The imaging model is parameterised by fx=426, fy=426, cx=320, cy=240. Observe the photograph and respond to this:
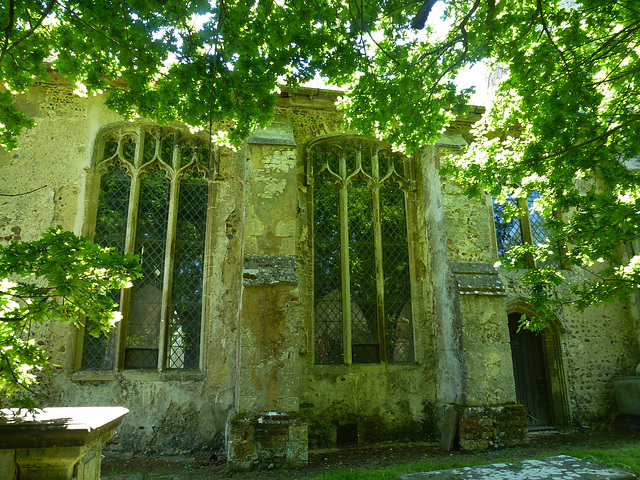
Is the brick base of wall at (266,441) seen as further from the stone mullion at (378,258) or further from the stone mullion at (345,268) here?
the stone mullion at (378,258)

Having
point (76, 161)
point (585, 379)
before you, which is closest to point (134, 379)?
point (76, 161)

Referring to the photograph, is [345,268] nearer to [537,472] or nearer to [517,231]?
[517,231]

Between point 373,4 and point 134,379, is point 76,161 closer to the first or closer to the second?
point 134,379

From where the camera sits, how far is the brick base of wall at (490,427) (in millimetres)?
6344

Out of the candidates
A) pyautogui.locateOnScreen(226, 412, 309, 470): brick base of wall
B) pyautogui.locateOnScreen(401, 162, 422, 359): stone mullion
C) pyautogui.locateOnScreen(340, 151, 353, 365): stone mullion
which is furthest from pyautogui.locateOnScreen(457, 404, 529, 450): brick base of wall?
pyautogui.locateOnScreen(226, 412, 309, 470): brick base of wall

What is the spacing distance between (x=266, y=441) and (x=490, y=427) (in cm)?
338

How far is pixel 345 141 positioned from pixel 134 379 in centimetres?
558

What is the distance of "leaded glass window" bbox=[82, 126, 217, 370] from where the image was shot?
22.3 feet

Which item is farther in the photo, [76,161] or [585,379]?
Result: [585,379]

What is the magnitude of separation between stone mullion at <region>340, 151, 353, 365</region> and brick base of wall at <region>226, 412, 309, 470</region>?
1821mm

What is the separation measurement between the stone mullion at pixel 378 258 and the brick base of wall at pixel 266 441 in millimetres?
2307

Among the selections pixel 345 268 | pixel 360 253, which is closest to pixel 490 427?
pixel 345 268

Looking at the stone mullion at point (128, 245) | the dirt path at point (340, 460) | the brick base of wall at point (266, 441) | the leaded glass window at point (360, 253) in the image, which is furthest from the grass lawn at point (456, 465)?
the stone mullion at point (128, 245)

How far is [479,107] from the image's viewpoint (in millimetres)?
8062
